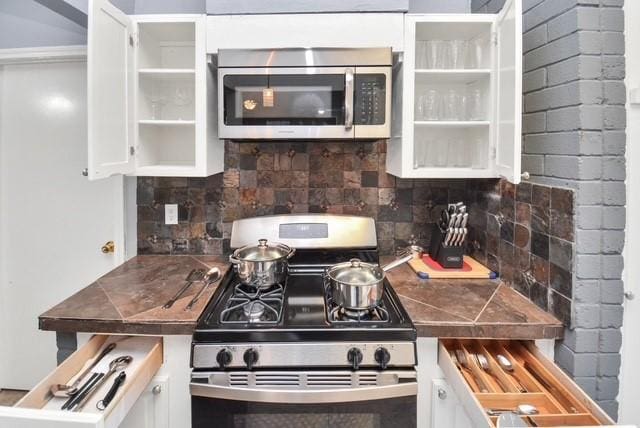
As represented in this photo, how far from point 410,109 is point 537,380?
1098 millimetres

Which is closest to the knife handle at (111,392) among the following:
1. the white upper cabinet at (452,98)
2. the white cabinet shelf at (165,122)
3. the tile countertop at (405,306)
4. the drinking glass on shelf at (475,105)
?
the tile countertop at (405,306)

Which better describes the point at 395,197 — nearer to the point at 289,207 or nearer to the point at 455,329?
Answer: the point at 289,207

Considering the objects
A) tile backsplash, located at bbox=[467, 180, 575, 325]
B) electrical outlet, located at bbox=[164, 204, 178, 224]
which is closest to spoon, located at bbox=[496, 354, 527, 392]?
tile backsplash, located at bbox=[467, 180, 575, 325]

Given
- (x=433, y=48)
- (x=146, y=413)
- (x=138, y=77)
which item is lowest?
(x=146, y=413)

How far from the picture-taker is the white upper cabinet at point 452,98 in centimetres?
160

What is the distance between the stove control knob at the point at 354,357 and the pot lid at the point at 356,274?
0.23 metres

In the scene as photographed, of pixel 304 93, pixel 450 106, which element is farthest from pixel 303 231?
pixel 450 106

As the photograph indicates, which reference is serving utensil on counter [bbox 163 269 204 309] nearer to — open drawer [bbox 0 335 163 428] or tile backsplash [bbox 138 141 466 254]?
open drawer [bbox 0 335 163 428]

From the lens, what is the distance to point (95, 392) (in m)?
1.12

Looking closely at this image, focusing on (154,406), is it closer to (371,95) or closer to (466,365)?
(466,365)

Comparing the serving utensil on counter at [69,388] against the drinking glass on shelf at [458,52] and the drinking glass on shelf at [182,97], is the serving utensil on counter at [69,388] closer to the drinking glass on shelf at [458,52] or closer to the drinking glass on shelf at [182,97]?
the drinking glass on shelf at [182,97]

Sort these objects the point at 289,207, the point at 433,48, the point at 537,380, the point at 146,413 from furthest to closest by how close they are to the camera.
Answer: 1. the point at 289,207
2. the point at 433,48
3. the point at 146,413
4. the point at 537,380

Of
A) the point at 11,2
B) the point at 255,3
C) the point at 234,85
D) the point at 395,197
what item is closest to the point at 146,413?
the point at 234,85

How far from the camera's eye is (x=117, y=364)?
125 cm
